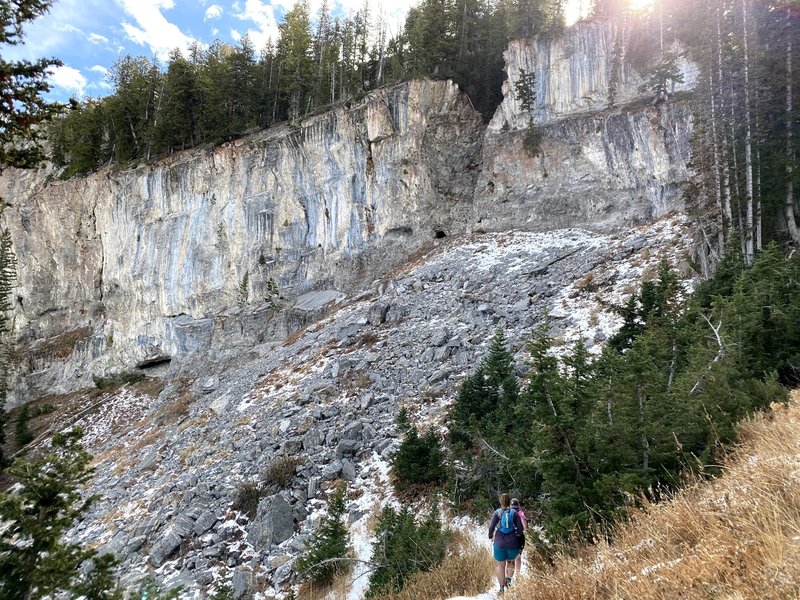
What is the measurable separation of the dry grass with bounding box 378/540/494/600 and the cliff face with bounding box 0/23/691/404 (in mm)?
24524

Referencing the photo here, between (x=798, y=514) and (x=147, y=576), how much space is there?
13.3 meters

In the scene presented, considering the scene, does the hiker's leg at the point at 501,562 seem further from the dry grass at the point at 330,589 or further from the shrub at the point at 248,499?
the shrub at the point at 248,499

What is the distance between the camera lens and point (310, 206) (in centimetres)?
3747

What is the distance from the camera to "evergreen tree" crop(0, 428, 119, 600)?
650 cm

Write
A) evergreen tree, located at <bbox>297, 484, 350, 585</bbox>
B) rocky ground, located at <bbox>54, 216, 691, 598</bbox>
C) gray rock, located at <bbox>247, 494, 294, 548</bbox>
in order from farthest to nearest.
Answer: rocky ground, located at <bbox>54, 216, 691, 598</bbox>
gray rock, located at <bbox>247, 494, 294, 548</bbox>
evergreen tree, located at <bbox>297, 484, 350, 585</bbox>

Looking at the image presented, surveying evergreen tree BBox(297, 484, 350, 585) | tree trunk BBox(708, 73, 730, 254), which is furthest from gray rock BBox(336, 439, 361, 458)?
tree trunk BBox(708, 73, 730, 254)

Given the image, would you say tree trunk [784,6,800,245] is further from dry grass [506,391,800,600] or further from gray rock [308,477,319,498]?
gray rock [308,477,319,498]

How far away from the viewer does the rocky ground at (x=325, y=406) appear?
12422 millimetres

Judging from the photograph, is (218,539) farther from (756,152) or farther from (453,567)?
(756,152)

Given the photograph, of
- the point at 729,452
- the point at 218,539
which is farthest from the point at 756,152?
the point at 218,539

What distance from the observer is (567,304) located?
19.5 metres

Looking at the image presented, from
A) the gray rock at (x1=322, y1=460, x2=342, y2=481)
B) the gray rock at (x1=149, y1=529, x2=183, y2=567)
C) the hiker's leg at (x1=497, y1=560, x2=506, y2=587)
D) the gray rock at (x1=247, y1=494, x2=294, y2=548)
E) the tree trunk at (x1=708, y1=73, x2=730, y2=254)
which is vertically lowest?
the gray rock at (x1=149, y1=529, x2=183, y2=567)

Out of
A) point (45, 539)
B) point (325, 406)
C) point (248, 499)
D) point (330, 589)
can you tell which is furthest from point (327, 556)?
point (325, 406)

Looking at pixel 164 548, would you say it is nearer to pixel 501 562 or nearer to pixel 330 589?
pixel 330 589
